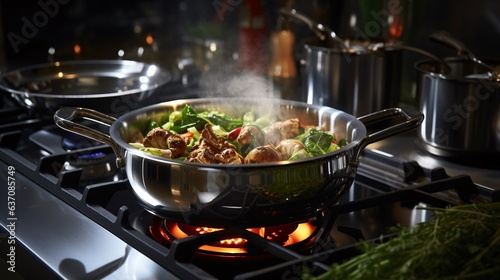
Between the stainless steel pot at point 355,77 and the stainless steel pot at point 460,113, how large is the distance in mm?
118

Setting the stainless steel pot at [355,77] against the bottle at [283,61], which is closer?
the stainless steel pot at [355,77]

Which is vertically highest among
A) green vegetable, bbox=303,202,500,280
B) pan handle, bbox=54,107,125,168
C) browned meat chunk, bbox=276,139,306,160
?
pan handle, bbox=54,107,125,168

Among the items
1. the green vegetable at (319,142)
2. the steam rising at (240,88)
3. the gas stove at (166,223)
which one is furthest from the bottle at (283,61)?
the green vegetable at (319,142)

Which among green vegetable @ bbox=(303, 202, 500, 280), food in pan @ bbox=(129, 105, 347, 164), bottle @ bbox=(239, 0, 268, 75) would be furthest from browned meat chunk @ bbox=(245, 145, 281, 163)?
bottle @ bbox=(239, 0, 268, 75)

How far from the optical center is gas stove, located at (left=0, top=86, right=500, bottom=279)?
0.87 m

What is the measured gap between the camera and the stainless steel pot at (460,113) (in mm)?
1207

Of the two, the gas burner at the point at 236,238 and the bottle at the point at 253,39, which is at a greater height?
the bottle at the point at 253,39

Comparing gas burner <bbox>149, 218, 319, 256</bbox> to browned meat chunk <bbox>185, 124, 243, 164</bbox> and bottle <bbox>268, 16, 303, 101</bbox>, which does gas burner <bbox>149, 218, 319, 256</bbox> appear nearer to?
browned meat chunk <bbox>185, 124, 243, 164</bbox>

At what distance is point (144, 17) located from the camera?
8.48 ft

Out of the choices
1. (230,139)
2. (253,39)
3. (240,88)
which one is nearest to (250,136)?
(230,139)

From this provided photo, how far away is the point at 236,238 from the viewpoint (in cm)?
94

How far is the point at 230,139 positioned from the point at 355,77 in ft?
1.40

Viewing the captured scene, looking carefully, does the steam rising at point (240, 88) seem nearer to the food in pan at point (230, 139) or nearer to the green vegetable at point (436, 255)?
Answer: the food in pan at point (230, 139)

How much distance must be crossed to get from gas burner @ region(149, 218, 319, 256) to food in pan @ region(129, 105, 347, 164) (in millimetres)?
105
